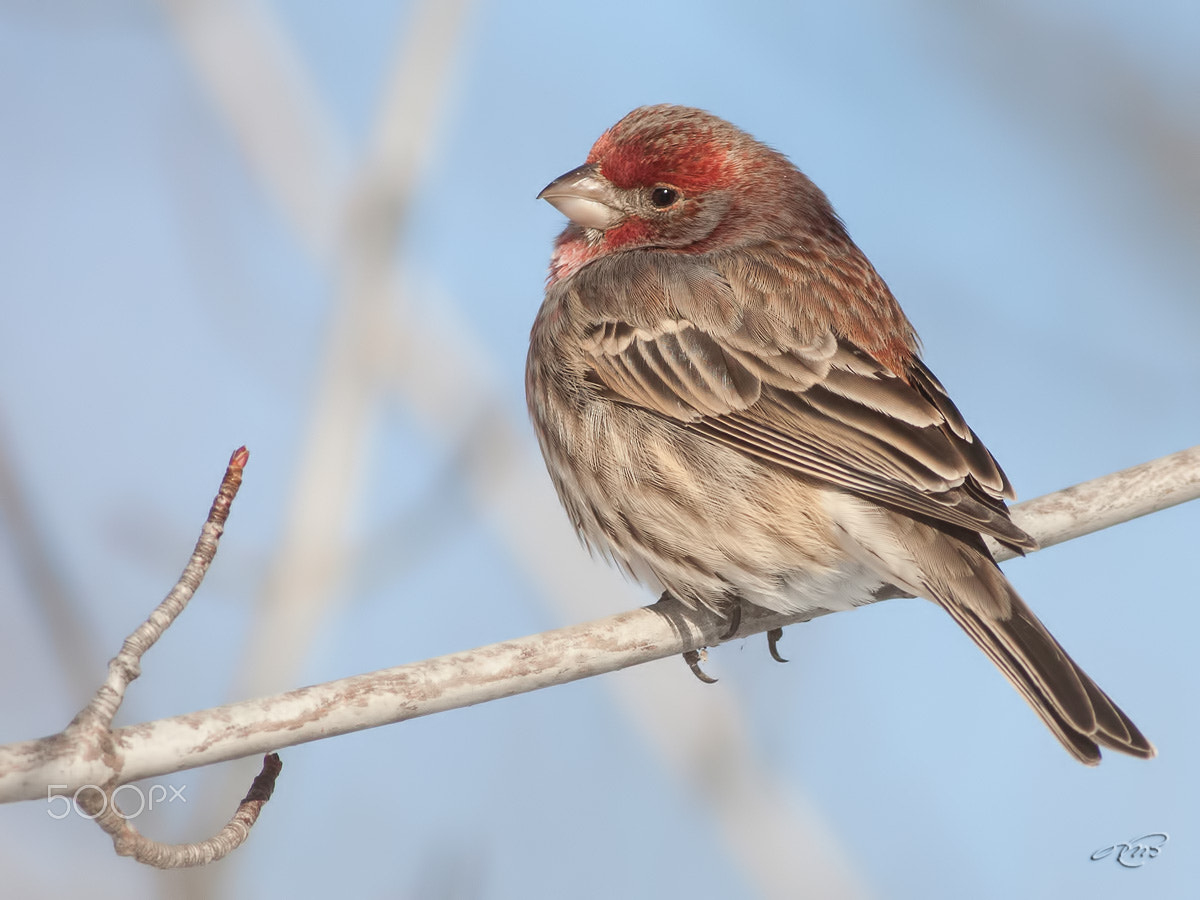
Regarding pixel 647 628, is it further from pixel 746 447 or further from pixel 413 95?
pixel 413 95

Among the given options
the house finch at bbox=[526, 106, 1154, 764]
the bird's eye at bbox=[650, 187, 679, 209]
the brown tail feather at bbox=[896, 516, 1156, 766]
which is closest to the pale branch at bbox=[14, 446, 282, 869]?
the house finch at bbox=[526, 106, 1154, 764]

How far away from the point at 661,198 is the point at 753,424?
122 centimetres

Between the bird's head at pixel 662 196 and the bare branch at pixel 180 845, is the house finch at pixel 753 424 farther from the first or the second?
the bare branch at pixel 180 845

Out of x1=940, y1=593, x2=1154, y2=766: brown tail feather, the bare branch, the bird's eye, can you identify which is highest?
the bird's eye

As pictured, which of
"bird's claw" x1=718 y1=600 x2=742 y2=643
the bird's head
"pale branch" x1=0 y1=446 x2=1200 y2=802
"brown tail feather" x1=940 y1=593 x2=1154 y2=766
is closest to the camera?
"pale branch" x1=0 y1=446 x2=1200 y2=802

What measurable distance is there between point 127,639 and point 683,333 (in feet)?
7.14

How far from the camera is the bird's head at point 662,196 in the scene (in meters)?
4.93

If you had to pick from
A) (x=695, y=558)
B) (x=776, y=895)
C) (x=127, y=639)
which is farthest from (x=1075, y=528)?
(x=127, y=639)

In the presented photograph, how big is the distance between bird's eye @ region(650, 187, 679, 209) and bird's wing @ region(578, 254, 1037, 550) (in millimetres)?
374

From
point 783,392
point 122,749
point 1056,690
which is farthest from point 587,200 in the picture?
point 122,749

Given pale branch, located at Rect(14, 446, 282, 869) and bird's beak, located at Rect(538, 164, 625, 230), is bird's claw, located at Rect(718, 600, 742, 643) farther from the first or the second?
pale branch, located at Rect(14, 446, 282, 869)

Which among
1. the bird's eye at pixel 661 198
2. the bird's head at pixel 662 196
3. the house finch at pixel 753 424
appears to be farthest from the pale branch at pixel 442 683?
the bird's eye at pixel 661 198

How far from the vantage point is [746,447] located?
163 inches

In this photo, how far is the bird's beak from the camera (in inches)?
195
